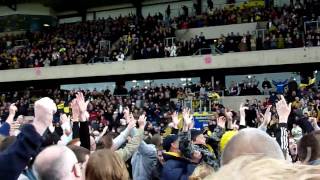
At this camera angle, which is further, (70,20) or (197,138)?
(70,20)

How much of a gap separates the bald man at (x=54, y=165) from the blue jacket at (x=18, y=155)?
0.18 feet

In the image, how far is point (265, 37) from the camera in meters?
25.6

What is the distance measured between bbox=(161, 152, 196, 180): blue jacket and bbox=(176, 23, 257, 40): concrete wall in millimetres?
23073

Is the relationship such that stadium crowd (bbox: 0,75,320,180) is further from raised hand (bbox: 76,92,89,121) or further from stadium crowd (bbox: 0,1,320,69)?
stadium crowd (bbox: 0,1,320,69)

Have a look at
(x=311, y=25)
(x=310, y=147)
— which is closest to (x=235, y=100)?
(x=311, y=25)

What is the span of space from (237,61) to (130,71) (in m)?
5.67

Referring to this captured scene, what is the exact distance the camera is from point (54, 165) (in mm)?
2559

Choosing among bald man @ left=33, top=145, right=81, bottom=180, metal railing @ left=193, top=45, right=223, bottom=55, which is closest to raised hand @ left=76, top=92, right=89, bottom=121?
bald man @ left=33, top=145, right=81, bottom=180

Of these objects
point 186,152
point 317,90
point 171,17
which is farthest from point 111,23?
point 186,152

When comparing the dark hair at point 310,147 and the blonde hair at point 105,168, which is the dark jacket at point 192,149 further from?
the blonde hair at point 105,168

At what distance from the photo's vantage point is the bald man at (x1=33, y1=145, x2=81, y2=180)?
2.54 metres

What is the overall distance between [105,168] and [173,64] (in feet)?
79.8

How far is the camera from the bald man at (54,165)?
8.35 ft

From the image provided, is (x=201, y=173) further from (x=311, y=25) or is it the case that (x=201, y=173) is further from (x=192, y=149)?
(x=311, y=25)
